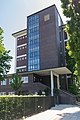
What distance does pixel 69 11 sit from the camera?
1777cm

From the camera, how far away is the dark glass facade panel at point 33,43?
47472mm

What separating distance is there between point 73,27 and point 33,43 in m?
32.9

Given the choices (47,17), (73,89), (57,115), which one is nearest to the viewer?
(57,115)

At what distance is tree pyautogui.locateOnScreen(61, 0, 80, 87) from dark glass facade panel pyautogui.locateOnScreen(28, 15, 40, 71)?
95.5ft

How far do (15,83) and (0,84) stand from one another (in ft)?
34.2

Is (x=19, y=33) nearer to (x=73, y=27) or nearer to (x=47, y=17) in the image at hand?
(x=47, y=17)

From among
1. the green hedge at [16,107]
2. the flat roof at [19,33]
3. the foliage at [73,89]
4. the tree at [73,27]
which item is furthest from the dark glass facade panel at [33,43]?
the green hedge at [16,107]

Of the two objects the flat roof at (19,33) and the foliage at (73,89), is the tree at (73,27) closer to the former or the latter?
the foliage at (73,89)

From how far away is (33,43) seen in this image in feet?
162

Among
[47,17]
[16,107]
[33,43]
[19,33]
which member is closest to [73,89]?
[33,43]

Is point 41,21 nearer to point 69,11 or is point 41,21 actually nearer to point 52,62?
point 52,62

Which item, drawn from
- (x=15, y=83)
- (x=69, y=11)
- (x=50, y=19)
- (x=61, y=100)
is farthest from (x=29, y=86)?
(x=69, y=11)

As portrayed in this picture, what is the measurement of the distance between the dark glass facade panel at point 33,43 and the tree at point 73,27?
95.5 feet

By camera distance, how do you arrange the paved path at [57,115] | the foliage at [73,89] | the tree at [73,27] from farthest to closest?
1. the foliage at [73,89]
2. the tree at [73,27]
3. the paved path at [57,115]
